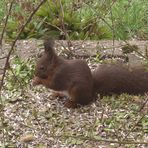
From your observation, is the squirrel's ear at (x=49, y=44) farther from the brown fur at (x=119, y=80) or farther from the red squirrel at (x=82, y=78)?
the brown fur at (x=119, y=80)

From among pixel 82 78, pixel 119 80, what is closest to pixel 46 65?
pixel 82 78

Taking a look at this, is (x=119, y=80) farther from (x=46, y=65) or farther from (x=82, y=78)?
(x=46, y=65)

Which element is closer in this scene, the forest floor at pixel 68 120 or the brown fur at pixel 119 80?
the forest floor at pixel 68 120

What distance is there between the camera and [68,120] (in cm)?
384

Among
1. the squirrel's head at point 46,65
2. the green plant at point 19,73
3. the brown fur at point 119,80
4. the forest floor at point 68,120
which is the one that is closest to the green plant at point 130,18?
the green plant at point 19,73

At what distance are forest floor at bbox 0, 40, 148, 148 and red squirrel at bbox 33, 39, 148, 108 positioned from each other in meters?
0.07

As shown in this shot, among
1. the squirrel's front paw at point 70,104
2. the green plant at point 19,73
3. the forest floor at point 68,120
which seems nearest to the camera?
the forest floor at point 68,120

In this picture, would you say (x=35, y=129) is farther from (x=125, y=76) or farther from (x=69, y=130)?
(x=125, y=76)

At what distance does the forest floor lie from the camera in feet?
11.7

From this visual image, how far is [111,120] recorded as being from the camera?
12.4 feet

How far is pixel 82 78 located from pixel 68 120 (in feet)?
1.12

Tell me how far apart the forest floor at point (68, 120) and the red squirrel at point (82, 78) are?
7 cm

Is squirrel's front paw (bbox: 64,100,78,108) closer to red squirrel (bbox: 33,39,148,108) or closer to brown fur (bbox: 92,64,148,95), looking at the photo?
red squirrel (bbox: 33,39,148,108)

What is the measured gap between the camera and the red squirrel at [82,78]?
4.05 metres
